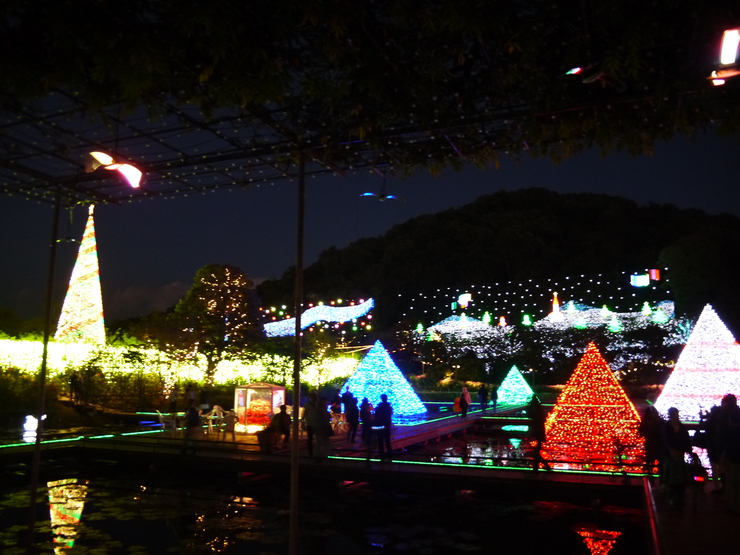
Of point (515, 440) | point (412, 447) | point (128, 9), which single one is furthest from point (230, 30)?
point (515, 440)

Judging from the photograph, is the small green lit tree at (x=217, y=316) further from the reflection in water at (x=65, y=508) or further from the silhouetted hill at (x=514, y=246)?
the silhouetted hill at (x=514, y=246)

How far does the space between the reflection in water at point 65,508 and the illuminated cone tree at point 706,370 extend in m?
15.8

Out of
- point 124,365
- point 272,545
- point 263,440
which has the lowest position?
point 272,545

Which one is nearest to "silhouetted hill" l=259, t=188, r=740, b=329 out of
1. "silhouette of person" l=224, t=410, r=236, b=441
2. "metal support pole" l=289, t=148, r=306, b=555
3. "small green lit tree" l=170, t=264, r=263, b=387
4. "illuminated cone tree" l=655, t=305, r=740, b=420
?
"small green lit tree" l=170, t=264, r=263, b=387

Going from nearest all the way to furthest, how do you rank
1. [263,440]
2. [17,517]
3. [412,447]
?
[17,517] < [263,440] < [412,447]

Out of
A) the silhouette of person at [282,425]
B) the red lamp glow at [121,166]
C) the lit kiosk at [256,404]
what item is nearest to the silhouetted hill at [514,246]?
the lit kiosk at [256,404]

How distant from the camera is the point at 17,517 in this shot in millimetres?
11141

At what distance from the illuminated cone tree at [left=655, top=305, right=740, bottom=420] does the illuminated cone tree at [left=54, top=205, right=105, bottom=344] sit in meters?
22.7

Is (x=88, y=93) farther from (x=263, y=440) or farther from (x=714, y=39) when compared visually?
(x=263, y=440)

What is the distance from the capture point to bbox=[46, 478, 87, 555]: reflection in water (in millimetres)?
9617

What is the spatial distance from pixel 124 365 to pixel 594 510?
22.0 meters

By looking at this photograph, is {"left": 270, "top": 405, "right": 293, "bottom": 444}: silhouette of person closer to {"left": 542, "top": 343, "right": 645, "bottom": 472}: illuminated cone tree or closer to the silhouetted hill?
{"left": 542, "top": 343, "right": 645, "bottom": 472}: illuminated cone tree

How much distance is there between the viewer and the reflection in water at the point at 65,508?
9617 mm

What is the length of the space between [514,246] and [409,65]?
49.8 metres
